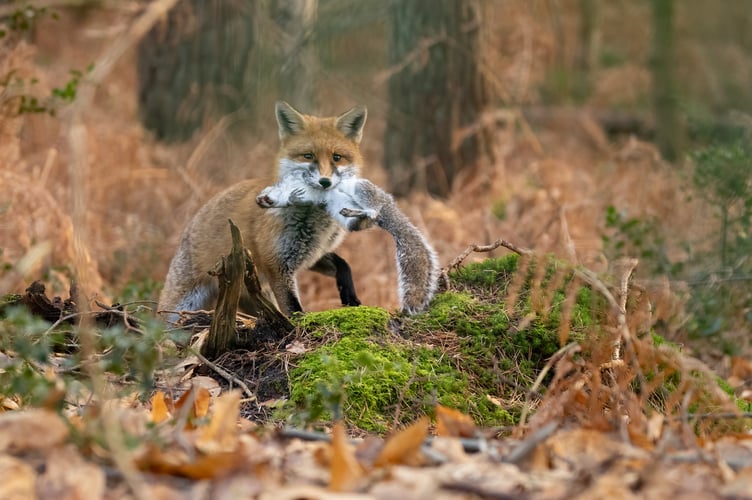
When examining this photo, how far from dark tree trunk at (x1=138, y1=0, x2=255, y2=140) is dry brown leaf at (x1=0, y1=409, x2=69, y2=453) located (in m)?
10.7

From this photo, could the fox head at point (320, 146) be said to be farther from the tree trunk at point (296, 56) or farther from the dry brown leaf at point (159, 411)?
the tree trunk at point (296, 56)

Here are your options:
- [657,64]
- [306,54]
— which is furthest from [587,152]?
[306,54]

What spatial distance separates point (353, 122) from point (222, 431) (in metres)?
4.20

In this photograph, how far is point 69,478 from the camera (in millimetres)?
2762

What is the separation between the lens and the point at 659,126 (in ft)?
55.3

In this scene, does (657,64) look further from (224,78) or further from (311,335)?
(311,335)

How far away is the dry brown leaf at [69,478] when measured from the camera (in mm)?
2697

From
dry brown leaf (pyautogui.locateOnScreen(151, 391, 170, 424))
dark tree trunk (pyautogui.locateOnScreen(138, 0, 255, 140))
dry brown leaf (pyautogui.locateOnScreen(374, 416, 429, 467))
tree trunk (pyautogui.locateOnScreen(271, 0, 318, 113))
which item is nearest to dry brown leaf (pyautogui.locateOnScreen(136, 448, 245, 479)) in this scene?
dry brown leaf (pyautogui.locateOnScreen(374, 416, 429, 467))

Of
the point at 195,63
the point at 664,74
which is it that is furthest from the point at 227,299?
the point at 664,74

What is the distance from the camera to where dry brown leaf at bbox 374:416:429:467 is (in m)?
3.02

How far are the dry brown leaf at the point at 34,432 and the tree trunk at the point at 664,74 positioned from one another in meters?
15.2

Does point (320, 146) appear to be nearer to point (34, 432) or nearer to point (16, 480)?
point (34, 432)

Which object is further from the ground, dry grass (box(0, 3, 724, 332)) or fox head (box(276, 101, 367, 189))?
fox head (box(276, 101, 367, 189))

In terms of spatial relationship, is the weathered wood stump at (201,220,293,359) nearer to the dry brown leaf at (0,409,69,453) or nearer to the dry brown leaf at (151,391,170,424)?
the dry brown leaf at (151,391,170,424)
